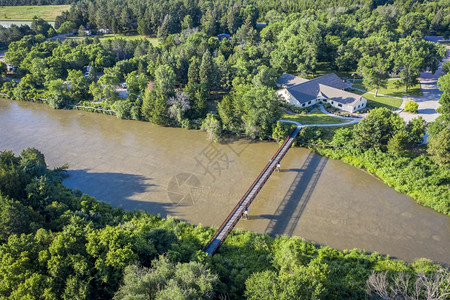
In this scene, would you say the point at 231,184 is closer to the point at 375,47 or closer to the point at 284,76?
the point at 284,76

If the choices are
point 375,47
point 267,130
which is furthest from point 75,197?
point 375,47

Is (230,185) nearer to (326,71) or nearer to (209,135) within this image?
(209,135)

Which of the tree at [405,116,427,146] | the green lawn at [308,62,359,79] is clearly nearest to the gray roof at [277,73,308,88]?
the green lawn at [308,62,359,79]

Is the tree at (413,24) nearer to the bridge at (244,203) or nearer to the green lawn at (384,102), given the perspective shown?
the green lawn at (384,102)

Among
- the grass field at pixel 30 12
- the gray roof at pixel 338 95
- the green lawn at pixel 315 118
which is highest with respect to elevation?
the grass field at pixel 30 12

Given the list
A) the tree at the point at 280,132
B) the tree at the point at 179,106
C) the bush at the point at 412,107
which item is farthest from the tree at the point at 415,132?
the tree at the point at 179,106

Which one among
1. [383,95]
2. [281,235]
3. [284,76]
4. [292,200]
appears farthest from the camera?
[284,76]
